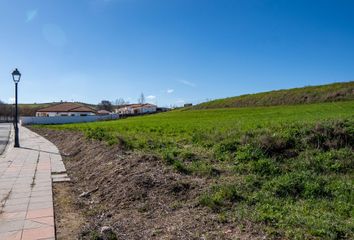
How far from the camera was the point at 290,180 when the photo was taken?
5.14 m

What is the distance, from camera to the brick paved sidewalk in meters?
4.33

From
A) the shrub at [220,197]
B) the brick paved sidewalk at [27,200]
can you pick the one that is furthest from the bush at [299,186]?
the brick paved sidewalk at [27,200]

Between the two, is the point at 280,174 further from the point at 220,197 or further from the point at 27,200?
the point at 27,200

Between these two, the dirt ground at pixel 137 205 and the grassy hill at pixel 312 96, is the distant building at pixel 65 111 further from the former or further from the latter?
the dirt ground at pixel 137 205

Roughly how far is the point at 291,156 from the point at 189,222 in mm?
3589

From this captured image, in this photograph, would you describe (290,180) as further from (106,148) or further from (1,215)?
(106,148)

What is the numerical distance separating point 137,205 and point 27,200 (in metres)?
2.32

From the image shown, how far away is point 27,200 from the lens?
5.80 metres

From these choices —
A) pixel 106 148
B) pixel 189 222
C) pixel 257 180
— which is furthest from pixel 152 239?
pixel 106 148

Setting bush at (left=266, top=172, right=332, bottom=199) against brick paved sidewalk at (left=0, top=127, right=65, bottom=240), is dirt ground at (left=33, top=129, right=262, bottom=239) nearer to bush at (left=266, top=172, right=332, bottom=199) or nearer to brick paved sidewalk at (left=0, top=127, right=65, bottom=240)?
brick paved sidewalk at (left=0, top=127, right=65, bottom=240)

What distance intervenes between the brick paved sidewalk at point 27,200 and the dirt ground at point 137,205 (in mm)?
200

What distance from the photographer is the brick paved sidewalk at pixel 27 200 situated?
433 cm

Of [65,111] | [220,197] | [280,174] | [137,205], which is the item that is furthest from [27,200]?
[65,111]

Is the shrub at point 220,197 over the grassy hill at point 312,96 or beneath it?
beneath
